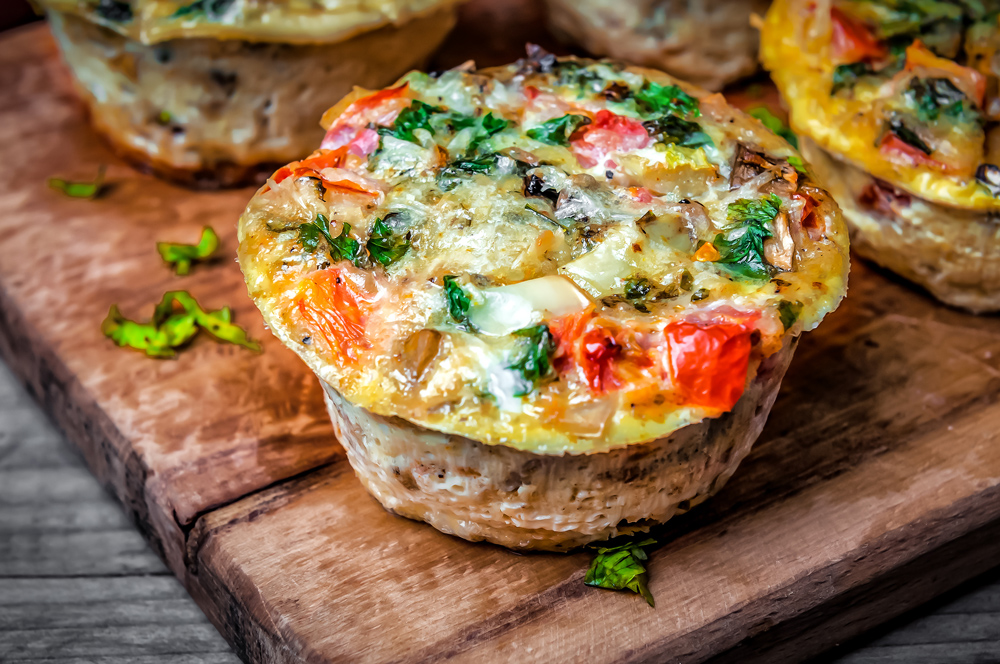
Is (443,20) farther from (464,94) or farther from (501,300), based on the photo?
(501,300)

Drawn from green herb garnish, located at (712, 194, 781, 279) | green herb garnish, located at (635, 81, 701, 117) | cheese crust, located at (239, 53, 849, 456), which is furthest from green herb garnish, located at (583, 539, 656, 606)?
green herb garnish, located at (635, 81, 701, 117)

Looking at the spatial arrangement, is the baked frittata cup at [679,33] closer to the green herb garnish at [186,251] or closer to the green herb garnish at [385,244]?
the green herb garnish at [186,251]

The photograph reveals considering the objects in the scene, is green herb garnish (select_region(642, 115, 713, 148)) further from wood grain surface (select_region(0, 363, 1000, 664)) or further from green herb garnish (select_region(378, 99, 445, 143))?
wood grain surface (select_region(0, 363, 1000, 664))

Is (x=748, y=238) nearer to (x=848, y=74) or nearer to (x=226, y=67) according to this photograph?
(x=848, y=74)

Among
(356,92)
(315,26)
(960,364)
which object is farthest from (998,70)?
(315,26)

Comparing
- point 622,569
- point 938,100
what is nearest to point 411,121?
point 622,569

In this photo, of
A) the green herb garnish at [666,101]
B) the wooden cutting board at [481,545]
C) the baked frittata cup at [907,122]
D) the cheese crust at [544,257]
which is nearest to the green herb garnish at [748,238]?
the cheese crust at [544,257]
